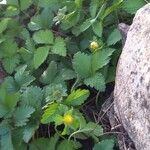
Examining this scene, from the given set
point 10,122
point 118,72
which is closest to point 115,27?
point 118,72

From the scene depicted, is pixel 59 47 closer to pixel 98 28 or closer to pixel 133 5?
pixel 98 28

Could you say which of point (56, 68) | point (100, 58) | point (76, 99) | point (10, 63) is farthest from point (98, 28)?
point (10, 63)

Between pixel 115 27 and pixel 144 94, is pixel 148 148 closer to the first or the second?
pixel 144 94

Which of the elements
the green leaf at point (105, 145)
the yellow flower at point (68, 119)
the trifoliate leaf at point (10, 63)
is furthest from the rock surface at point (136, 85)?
the trifoliate leaf at point (10, 63)

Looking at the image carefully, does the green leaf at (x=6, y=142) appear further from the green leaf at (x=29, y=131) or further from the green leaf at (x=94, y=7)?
the green leaf at (x=94, y=7)

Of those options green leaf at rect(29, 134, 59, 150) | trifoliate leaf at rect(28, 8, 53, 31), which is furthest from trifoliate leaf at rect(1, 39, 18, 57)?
green leaf at rect(29, 134, 59, 150)
